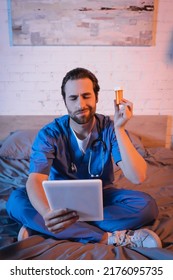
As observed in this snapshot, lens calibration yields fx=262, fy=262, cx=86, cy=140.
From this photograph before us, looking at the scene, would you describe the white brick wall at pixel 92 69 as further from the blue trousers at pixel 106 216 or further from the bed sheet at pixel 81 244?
the blue trousers at pixel 106 216

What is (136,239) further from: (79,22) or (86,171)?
(79,22)

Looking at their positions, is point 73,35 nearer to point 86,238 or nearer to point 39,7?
point 39,7

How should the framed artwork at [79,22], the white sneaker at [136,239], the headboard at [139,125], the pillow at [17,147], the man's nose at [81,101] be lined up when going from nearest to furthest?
the white sneaker at [136,239], the man's nose at [81,101], the pillow at [17,147], the framed artwork at [79,22], the headboard at [139,125]

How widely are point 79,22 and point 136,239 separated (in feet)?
4.46

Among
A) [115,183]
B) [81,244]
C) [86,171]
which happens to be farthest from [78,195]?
[115,183]

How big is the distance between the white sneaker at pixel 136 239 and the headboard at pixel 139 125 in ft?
3.49

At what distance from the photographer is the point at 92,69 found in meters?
1.74

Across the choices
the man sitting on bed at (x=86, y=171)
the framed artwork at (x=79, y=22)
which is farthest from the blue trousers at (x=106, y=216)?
the framed artwork at (x=79, y=22)

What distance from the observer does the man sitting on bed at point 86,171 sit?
0.81 meters

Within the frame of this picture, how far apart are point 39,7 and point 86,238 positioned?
1.41 m

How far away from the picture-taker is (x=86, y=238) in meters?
0.82

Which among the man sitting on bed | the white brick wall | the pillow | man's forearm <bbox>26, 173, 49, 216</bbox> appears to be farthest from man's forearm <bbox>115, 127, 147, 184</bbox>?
the white brick wall

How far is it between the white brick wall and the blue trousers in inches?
37.1

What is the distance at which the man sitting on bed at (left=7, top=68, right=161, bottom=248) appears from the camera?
81 cm
